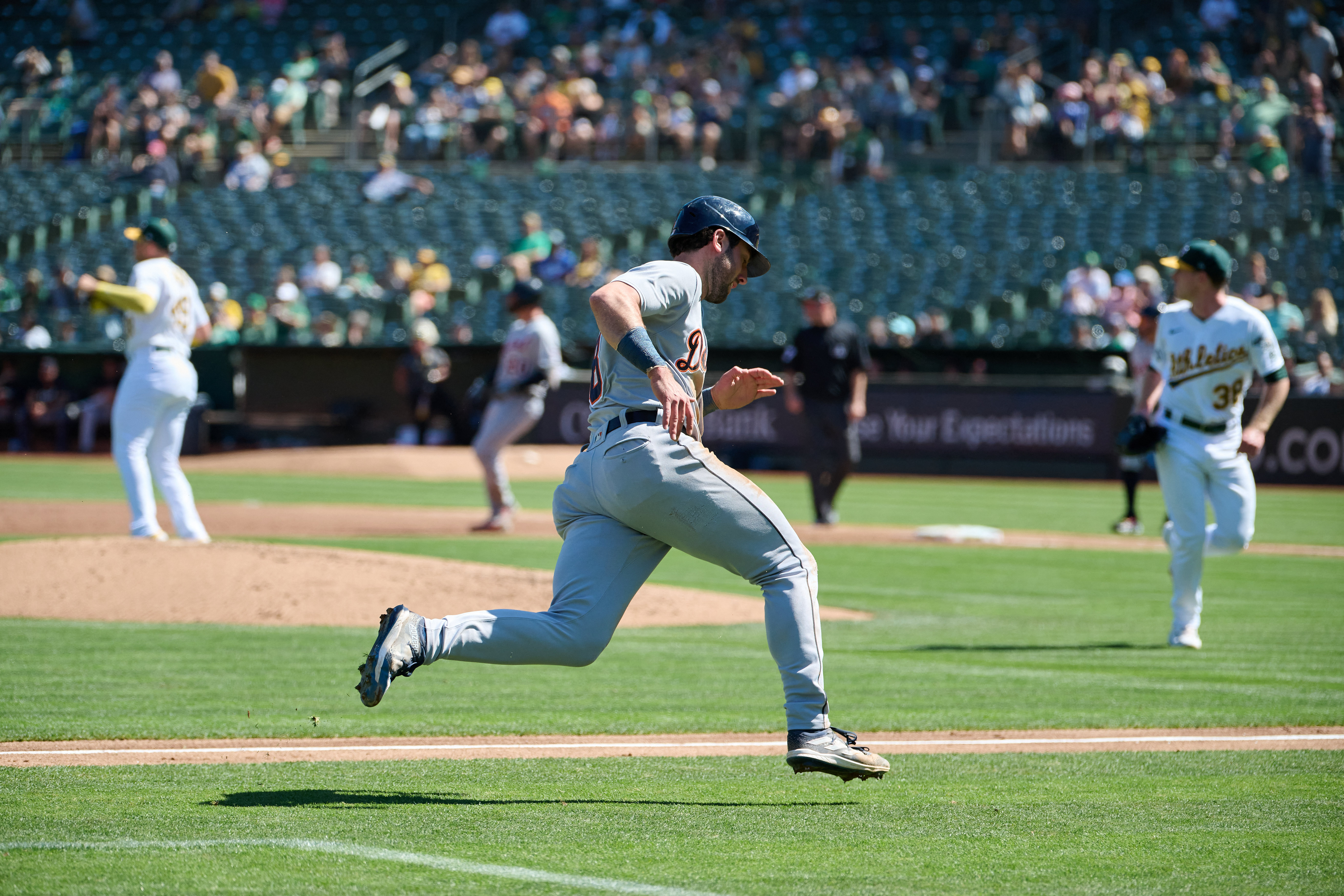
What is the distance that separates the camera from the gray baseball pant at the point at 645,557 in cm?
500

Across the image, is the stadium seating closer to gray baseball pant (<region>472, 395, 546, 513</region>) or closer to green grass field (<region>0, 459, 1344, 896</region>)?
gray baseball pant (<region>472, 395, 546, 513</region>)

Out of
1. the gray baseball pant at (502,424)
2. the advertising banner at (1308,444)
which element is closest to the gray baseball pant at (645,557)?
the gray baseball pant at (502,424)

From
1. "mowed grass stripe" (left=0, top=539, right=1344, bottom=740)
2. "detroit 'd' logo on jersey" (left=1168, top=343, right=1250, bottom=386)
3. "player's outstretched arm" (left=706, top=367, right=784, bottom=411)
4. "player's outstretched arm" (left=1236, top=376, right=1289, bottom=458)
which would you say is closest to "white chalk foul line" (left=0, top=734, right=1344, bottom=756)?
"mowed grass stripe" (left=0, top=539, right=1344, bottom=740)

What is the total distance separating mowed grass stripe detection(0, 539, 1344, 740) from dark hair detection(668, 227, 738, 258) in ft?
7.09

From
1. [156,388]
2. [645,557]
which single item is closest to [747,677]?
[645,557]

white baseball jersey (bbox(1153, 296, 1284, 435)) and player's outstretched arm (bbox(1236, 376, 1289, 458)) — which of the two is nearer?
player's outstretched arm (bbox(1236, 376, 1289, 458))

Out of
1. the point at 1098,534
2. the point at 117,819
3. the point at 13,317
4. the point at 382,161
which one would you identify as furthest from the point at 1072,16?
the point at 117,819

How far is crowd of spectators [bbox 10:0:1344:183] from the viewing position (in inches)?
1134

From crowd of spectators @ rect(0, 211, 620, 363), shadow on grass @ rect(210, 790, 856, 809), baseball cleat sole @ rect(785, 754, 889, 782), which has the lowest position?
crowd of spectators @ rect(0, 211, 620, 363)

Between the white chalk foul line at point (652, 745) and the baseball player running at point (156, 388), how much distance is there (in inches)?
211

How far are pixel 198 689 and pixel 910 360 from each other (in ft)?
66.4

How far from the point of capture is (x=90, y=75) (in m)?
37.7

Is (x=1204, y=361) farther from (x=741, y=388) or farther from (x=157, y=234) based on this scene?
(x=157, y=234)

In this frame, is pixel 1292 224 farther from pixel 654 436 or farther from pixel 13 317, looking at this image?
pixel 654 436
